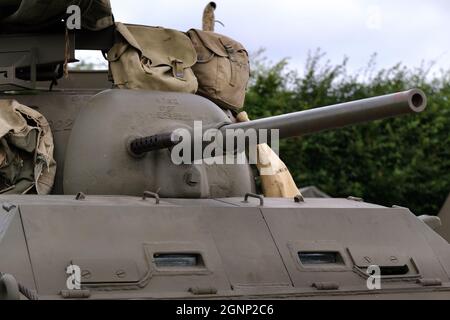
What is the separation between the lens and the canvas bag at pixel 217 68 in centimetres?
944

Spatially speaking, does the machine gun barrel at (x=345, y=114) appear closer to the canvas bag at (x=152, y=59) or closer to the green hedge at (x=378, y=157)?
the canvas bag at (x=152, y=59)

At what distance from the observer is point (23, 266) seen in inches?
259

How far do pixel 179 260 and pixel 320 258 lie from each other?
3.20ft

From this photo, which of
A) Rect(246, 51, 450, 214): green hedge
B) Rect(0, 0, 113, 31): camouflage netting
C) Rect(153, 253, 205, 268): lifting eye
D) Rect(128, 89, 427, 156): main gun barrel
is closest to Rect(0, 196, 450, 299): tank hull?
Rect(153, 253, 205, 268): lifting eye

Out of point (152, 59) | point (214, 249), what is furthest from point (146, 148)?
point (152, 59)

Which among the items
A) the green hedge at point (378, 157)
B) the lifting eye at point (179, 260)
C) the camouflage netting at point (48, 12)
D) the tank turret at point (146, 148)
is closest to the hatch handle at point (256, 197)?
the tank turret at point (146, 148)

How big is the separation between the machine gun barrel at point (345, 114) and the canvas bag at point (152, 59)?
1428mm

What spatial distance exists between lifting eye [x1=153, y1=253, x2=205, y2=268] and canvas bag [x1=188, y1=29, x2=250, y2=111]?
2654mm

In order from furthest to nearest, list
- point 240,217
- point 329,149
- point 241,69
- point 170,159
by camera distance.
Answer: point 329,149
point 241,69
point 170,159
point 240,217

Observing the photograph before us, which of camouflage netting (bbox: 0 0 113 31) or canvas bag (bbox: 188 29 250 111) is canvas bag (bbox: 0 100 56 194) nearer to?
camouflage netting (bbox: 0 0 113 31)

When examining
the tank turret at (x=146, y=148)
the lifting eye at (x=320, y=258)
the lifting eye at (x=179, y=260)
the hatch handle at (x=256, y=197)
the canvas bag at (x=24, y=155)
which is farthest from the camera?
the canvas bag at (x=24, y=155)
